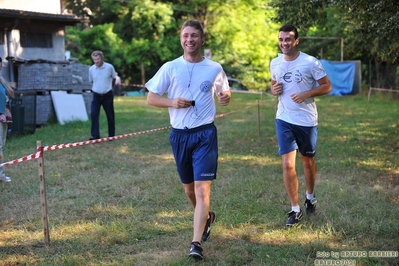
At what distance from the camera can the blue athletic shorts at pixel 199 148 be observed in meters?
4.88

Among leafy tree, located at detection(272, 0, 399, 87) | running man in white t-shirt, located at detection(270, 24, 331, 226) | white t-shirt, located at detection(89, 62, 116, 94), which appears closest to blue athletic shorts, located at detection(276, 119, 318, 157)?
running man in white t-shirt, located at detection(270, 24, 331, 226)

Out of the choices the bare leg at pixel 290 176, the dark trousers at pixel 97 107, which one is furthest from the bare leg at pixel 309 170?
the dark trousers at pixel 97 107

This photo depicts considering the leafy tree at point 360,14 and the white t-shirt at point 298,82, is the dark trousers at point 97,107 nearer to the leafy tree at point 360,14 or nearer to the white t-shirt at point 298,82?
the leafy tree at point 360,14

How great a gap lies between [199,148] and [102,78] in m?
8.07

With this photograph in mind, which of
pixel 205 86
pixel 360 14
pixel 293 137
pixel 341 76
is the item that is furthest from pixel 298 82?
pixel 341 76

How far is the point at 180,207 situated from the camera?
22.0ft

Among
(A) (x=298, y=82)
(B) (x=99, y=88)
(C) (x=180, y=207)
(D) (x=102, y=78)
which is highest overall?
(A) (x=298, y=82)

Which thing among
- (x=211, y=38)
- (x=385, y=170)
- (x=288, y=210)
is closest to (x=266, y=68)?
(x=211, y=38)

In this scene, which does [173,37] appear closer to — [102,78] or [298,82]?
[102,78]

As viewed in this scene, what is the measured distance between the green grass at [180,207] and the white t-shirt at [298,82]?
1087 mm

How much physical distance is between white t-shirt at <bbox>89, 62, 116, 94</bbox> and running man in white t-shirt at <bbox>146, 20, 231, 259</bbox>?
7.78m

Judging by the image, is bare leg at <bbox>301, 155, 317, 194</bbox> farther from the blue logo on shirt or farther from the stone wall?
the stone wall

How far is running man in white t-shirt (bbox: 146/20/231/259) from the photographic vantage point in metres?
4.86

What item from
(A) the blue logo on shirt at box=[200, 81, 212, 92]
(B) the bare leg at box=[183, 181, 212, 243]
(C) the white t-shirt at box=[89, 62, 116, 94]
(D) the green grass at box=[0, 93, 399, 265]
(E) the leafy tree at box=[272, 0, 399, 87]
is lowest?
(D) the green grass at box=[0, 93, 399, 265]
